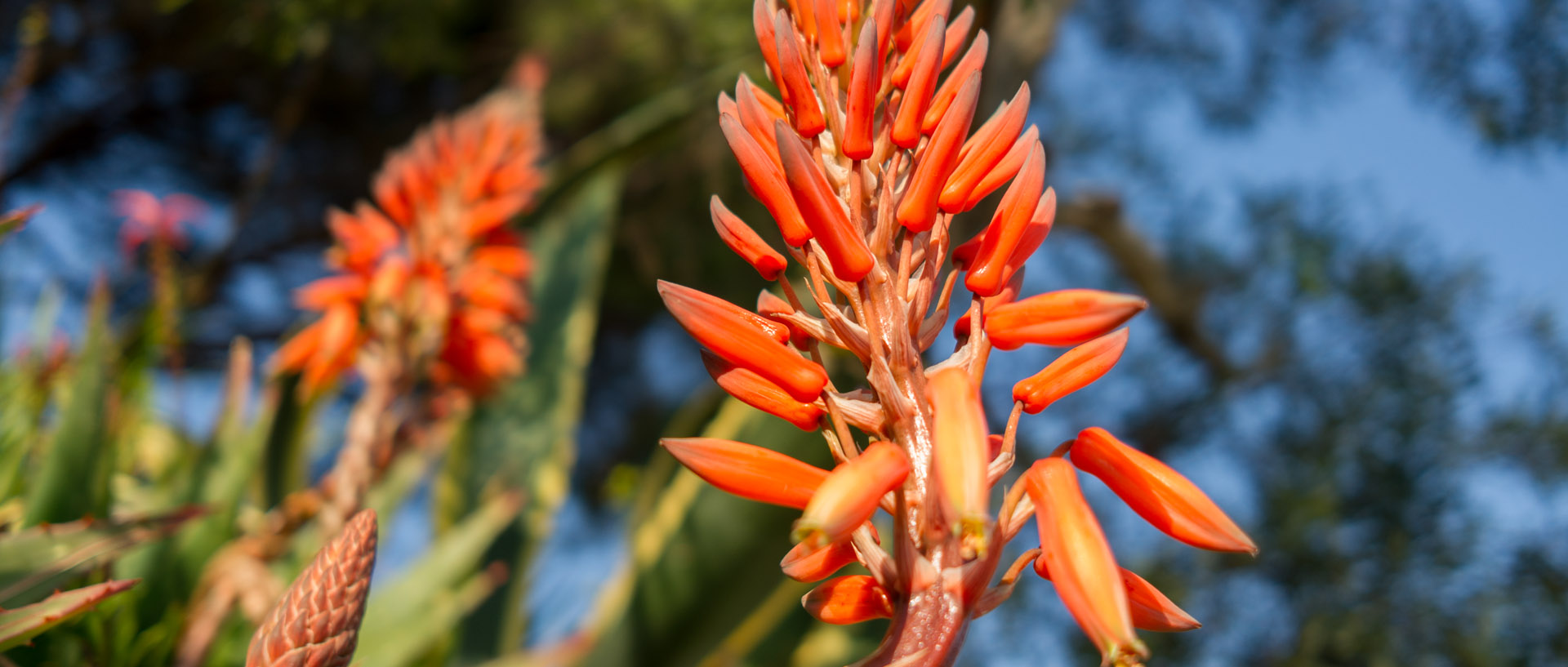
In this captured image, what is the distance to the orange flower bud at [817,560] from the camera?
1.36ft

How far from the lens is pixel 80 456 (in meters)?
0.90

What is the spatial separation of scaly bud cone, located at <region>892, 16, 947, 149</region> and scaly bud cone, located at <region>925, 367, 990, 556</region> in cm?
16

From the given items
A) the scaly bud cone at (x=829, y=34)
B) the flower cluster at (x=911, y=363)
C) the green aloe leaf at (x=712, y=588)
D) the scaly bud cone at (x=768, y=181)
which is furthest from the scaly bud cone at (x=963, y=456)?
the green aloe leaf at (x=712, y=588)

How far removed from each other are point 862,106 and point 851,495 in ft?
0.68

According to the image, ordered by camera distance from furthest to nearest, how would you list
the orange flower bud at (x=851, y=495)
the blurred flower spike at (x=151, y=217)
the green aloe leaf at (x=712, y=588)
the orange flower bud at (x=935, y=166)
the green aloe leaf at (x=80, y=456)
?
the blurred flower spike at (x=151, y=217) → the green aloe leaf at (x=712, y=588) → the green aloe leaf at (x=80, y=456) → the orange flower bud at (x=935, y=166) → the orange flower bud at (x=851, y=495)

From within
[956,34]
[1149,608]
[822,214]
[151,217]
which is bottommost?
[1149,608]

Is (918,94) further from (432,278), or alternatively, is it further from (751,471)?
(432,278)

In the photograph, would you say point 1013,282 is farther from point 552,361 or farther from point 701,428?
point 552,361

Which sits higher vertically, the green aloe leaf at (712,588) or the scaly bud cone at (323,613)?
the scaly bud cone at (323,613)

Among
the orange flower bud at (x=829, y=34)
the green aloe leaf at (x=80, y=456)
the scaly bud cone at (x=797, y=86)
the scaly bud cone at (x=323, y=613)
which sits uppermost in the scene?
the green aloe leaf at (x=80, y=456)

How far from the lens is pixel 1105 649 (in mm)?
329

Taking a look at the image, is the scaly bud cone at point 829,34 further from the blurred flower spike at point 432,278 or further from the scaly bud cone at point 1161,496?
the blurred flower spike at point 432,278

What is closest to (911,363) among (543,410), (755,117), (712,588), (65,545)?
(755,117)

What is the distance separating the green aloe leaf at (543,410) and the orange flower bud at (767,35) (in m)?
1.43
